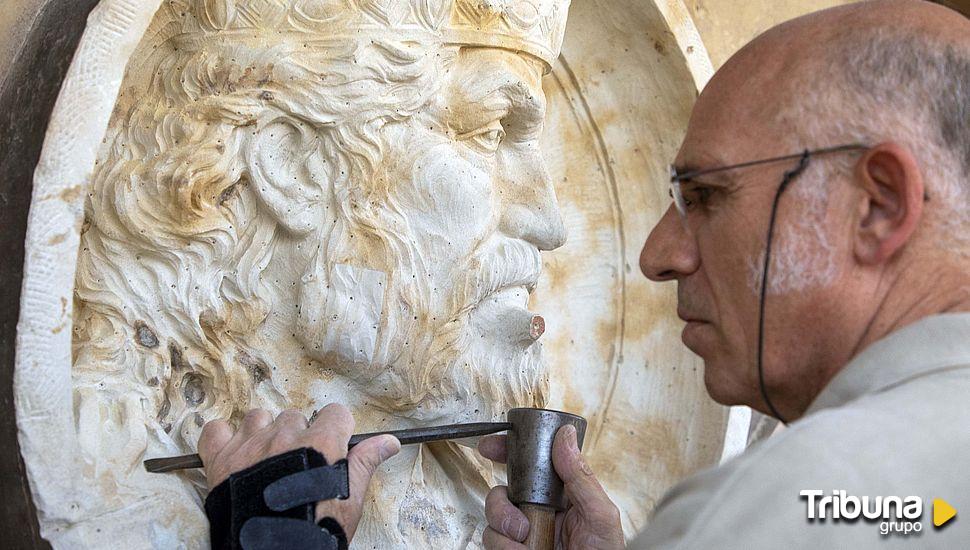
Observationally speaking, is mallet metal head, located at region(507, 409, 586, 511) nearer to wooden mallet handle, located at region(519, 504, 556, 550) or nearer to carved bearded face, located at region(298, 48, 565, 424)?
wooden mallet handle, located at region(519, 504, 556, 550)

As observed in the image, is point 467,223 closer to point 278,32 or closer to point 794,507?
point 278,32

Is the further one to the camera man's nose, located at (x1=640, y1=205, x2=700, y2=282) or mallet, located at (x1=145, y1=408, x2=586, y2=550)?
mallet, located at (x1=145, y1=408, x2=586, y2=550)

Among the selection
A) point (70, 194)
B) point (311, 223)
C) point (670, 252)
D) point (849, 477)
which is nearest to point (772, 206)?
point (670, 252)

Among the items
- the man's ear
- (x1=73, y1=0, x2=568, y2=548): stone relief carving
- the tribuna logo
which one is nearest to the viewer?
the tribuna logo

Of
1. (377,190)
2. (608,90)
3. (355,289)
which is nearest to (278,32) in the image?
(377,190)

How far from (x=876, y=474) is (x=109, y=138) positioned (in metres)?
1.15

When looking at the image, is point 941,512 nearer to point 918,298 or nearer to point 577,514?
point 918,298

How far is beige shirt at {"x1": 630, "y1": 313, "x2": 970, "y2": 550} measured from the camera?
88 centimetres

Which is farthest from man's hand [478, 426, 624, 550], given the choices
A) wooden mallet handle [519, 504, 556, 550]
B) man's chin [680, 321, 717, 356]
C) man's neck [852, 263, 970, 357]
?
man's neck [852, 263, 970, 357]

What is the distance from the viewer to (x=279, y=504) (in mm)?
1305

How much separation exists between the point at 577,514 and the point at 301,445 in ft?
1.51

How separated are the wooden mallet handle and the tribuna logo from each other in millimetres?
743

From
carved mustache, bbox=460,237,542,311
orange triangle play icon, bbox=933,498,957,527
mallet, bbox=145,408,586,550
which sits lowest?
mallet, bbox=145,408,586,550

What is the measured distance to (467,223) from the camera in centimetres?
169
